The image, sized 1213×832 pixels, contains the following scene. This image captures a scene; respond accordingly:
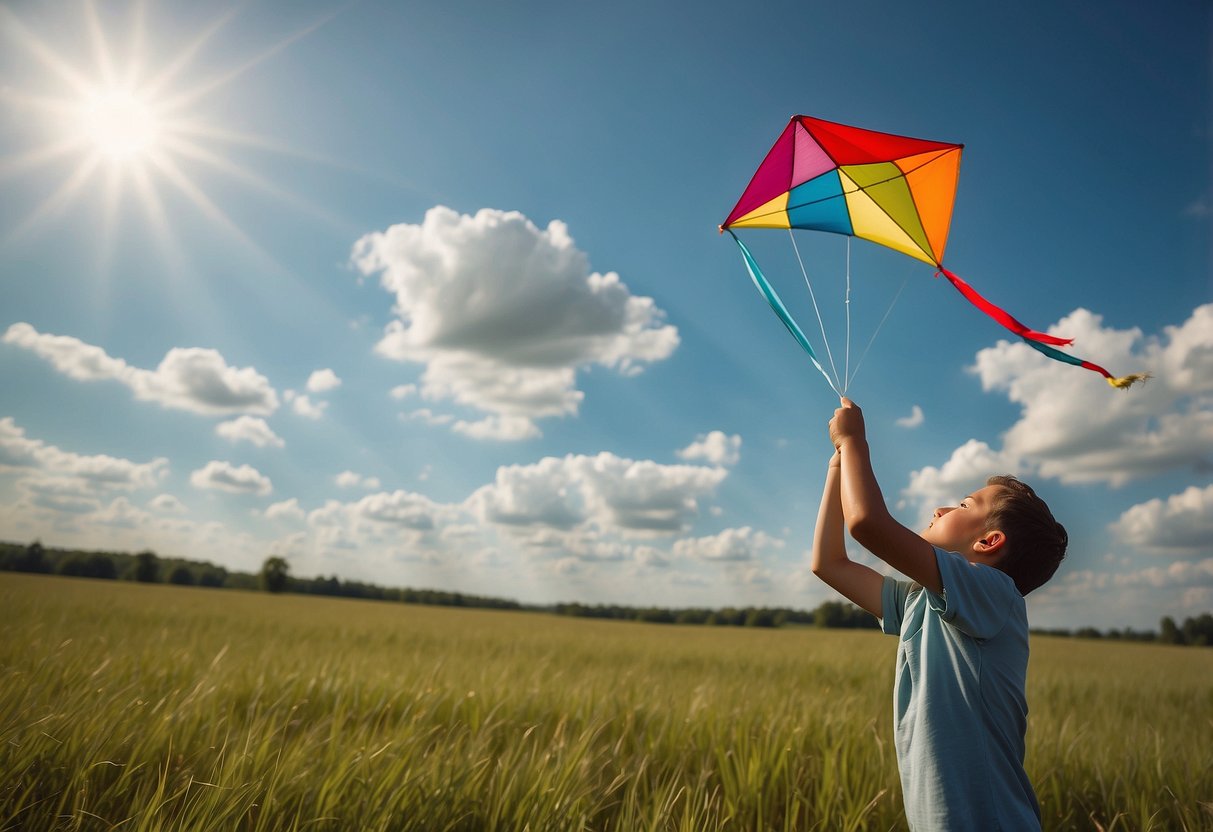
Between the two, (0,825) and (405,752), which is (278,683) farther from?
(0,825)

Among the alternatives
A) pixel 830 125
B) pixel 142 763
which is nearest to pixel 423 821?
pixel 142 763

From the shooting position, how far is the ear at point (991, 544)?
7.38ft

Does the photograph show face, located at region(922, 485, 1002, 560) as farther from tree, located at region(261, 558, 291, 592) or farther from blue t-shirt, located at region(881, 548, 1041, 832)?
tree, located at region(261, 558, 291, 592)

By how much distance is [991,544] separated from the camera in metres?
2.27

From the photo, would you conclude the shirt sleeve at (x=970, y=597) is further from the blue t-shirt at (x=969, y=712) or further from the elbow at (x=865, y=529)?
the elbow at (x=865, y=529)

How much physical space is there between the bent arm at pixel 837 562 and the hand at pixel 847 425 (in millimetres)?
327

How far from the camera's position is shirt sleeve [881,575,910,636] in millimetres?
2453

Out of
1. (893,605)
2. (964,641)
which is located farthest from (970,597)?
(893,605)

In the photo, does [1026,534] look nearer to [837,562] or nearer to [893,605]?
[893,605]

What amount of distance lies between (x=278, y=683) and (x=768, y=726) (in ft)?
11.2

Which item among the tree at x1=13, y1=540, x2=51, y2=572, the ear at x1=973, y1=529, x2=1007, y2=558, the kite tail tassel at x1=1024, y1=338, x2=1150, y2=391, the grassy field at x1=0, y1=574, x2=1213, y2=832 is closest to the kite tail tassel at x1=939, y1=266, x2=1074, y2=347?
the kite tail tassel at x1=1024, y1=338, x2=1150, y2=391

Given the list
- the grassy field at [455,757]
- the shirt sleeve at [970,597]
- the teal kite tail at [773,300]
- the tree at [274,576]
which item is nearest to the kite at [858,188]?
the teal kite tail at [773,300]

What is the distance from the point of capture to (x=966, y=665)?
2084 mm

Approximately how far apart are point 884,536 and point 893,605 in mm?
657
